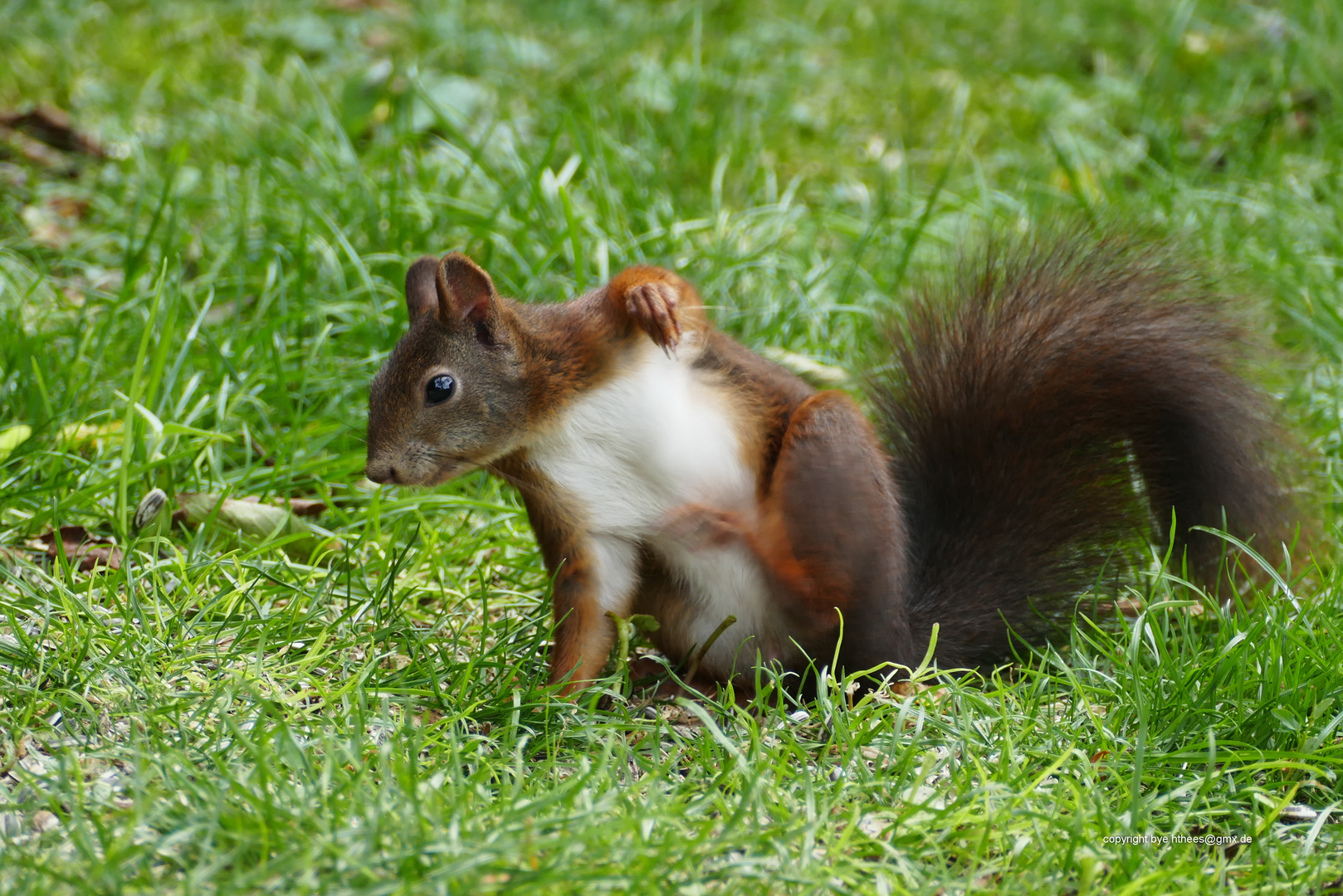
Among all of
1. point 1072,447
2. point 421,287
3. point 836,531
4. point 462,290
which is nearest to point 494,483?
point 421,287

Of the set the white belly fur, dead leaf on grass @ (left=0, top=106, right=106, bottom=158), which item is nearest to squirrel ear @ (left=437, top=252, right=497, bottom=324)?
the white belly fur

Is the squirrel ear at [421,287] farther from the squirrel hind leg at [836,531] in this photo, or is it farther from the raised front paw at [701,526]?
the squirrel hind leg at [836,531]

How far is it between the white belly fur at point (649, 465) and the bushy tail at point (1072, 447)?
1.44ft

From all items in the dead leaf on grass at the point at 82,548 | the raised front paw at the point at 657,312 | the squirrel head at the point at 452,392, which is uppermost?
the raised front paw at the point at 657,312

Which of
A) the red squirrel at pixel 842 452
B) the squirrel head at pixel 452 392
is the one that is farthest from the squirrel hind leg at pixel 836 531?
the squirrel head at pixel 452 392

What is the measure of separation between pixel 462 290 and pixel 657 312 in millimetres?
308

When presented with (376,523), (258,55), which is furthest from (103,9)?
(376,523)

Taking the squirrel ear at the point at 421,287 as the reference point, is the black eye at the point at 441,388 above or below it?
below

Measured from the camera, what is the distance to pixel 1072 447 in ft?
7.13

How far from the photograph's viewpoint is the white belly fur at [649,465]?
75.0 inches

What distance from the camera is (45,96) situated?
14.1 ft

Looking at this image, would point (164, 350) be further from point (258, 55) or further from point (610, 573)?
point (258, 55)

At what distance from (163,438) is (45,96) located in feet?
7.82

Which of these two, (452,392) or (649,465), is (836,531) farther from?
(452,392)
